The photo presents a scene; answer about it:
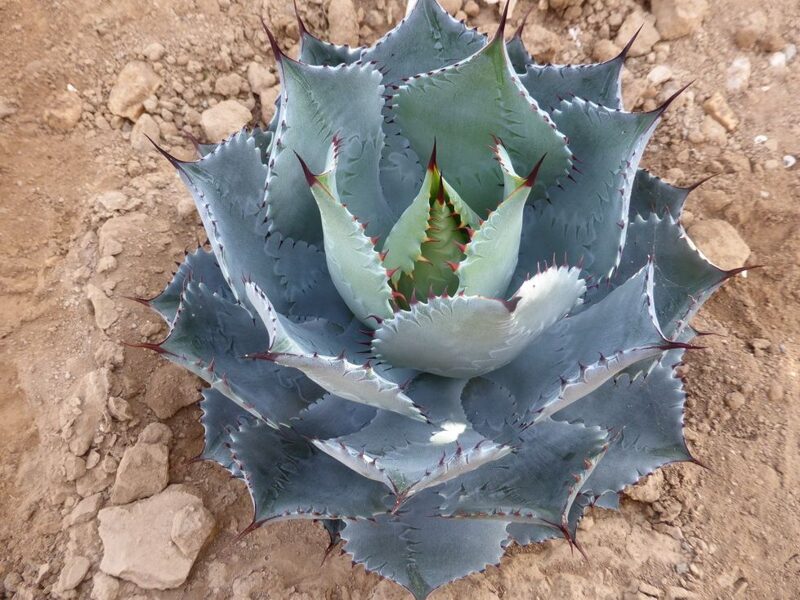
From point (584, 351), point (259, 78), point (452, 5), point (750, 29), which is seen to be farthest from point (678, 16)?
point (584, 351)

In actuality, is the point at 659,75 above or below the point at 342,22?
below

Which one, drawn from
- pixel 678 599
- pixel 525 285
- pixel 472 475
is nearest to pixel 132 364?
pixel 472 475

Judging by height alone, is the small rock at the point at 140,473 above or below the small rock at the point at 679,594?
above

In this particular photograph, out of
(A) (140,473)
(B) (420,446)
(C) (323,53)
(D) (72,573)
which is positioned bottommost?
(D) (72,573)

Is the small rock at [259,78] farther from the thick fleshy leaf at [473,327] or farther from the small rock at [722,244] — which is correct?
the small rock at [722,244]

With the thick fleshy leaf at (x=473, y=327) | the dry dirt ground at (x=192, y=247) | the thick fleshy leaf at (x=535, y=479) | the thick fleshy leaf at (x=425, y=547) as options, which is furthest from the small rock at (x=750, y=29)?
the thick fleshy leaf at (x=425, y=547)

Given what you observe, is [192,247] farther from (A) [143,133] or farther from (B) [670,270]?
(B) [670,270]

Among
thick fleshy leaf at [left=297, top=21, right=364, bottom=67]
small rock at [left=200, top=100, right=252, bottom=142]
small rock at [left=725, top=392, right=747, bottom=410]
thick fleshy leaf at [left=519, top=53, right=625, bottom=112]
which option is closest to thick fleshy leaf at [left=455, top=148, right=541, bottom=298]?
thick fleshy leaf at [left=519, top=53, right=625, bottom=112]
